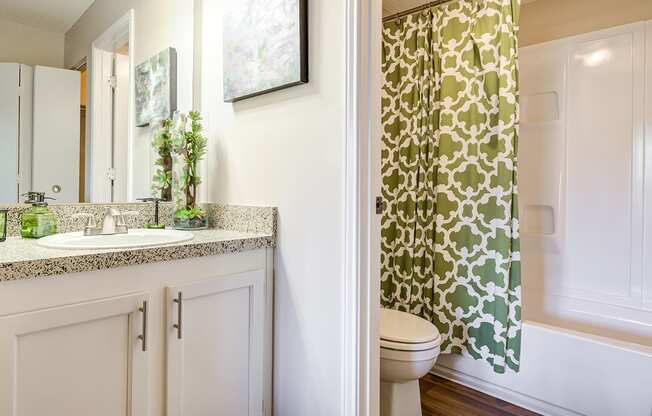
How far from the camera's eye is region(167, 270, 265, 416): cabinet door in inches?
44.6

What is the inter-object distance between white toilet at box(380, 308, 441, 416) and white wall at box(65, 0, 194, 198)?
1.22 meters

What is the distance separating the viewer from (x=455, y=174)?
6.64 ft

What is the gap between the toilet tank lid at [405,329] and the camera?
4.94 feet

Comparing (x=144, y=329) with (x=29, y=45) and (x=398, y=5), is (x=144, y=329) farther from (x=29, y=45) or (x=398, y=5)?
(x=398, y=5)

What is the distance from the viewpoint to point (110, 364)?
3.31 ft

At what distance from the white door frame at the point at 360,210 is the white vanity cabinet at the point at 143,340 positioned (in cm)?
37

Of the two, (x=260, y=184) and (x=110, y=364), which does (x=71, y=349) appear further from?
(x=260, y=184)

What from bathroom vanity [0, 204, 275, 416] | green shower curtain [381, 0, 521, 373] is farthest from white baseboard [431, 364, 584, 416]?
bathroom vanity [0, 204, 275, 416]

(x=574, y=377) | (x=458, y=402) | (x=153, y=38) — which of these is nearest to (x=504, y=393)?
(x=458, y=402)

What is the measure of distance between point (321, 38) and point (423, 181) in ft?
3.85

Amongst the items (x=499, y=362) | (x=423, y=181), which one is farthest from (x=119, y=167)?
(x=499, y=362)

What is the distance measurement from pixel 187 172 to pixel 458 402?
1.72 m

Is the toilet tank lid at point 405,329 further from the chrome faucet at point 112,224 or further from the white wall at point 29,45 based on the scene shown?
the white wall at point 29,45

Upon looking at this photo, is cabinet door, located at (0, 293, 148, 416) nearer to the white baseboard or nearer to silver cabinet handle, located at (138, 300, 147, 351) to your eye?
silver cabinet handle, located at (138, 300, 147, 351)
